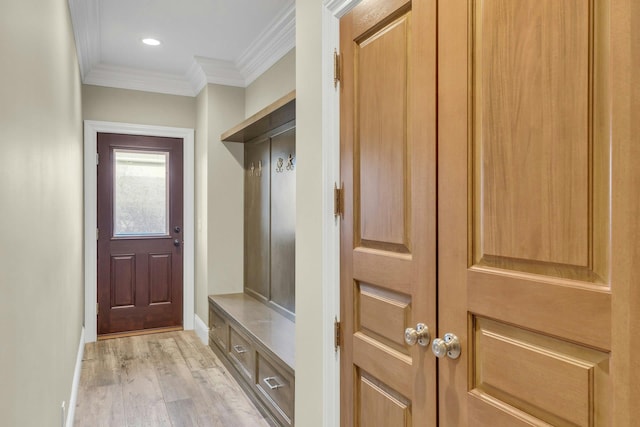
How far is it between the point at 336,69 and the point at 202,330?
3.43 metres

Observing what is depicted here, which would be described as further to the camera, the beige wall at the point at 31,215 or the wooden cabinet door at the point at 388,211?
the wooden cabinet door at the point at 388,211

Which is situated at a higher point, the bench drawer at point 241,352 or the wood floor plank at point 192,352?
the bench drawer at point 241,352

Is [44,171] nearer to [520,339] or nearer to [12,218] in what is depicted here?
[12,218]

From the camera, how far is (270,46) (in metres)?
3.49

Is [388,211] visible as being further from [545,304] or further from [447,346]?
[545,304]

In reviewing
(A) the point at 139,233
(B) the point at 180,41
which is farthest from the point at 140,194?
(B) the point at 180,41

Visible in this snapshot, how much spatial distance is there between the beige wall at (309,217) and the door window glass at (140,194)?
3079 mm

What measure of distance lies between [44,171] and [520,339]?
1.72 metres

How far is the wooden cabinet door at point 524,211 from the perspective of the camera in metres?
0.79

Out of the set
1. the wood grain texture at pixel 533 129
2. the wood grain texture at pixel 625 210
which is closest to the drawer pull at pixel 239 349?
the wood grain texture at pixel 533 129

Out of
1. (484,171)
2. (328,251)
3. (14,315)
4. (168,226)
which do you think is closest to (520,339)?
(484,171)

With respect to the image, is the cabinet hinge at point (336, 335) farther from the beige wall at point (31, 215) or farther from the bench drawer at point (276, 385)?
the beige wall at point (31, 215)

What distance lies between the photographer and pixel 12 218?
1.13m

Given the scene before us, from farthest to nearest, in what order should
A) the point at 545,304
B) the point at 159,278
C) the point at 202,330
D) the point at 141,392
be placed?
the point at 159,278 < the point at 202,330 < the point at 141,392 < the point at 545,304
